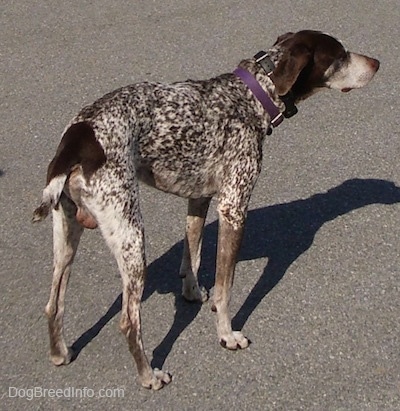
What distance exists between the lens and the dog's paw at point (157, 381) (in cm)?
495

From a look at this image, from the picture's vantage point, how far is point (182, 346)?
527 cm

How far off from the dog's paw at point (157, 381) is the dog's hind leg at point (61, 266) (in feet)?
1.51

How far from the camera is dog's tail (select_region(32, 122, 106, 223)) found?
447 centimetres

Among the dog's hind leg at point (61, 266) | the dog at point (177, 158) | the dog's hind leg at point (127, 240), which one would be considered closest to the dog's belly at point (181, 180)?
the dog at point (177, 158)

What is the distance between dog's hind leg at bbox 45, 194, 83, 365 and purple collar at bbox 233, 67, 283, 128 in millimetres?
1108

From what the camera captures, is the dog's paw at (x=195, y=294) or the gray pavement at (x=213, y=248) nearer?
the gray pavement at (x=213, y=248)

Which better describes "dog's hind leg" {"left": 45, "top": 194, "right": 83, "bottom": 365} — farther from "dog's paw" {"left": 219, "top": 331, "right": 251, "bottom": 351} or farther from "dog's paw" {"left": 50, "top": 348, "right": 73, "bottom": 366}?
"dog's paw" {"left": 219, "top": 331, "right": 251, "bottom": 351}

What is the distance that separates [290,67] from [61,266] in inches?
58.8

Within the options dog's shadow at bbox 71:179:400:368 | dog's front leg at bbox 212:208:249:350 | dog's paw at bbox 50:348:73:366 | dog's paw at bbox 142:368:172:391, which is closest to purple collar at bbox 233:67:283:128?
dog's front leg at bbox 212:208:249:350

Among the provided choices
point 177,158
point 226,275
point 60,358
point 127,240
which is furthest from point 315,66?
point 60,358

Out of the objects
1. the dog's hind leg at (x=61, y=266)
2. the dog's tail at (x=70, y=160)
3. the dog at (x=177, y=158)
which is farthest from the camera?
the dog's hind leg at (x=61, y=266)

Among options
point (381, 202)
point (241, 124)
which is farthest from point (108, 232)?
point (381, 202)

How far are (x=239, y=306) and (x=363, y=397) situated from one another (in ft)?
3.07

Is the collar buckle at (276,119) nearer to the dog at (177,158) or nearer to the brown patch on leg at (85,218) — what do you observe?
the dog at (177,158)
